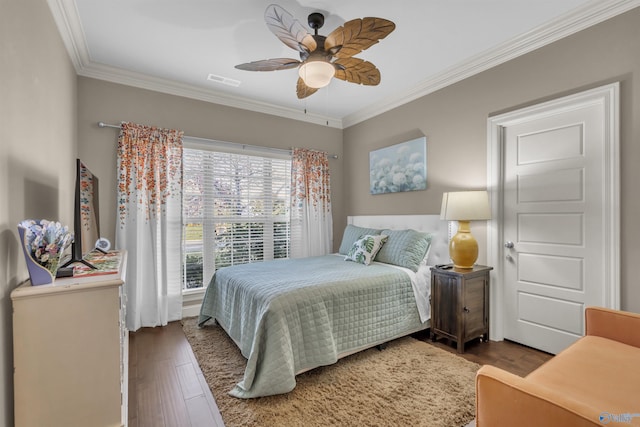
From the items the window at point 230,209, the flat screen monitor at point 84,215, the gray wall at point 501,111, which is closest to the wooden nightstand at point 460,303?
the gray wall at point 501,111

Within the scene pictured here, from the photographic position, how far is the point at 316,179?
169 inches

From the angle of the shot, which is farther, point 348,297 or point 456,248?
point 456,248

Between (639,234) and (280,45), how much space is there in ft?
9.98

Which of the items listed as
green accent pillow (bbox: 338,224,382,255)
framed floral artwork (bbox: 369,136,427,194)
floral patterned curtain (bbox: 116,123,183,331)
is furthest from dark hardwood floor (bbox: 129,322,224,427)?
framed floral artwork (bbox: 369,136,427,194)

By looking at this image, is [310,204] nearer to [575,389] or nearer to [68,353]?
[68,353]

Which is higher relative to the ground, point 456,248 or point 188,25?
point 188,25

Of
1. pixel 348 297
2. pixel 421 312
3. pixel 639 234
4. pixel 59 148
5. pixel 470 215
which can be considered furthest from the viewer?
pixel 421 312

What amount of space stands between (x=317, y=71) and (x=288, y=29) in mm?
318

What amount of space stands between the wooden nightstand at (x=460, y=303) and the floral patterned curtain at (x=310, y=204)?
1.89 meters

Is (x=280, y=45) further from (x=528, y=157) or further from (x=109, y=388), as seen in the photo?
(x=109, y=388)

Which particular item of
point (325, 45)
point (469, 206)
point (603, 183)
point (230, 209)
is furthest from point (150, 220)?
point (603, 183)

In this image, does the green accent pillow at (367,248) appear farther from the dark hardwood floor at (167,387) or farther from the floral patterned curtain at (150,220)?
the floral patterned curtain at (150,220)

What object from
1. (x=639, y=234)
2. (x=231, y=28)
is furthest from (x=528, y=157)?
(x=231, y=28)

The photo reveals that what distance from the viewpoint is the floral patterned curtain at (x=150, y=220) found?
3002 mm
